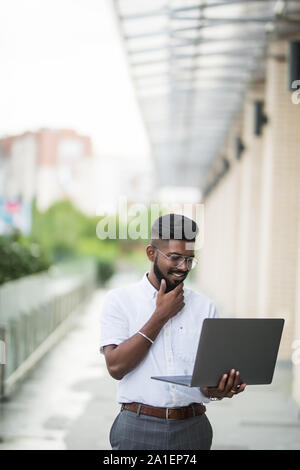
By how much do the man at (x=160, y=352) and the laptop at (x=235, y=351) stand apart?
0.07 meters

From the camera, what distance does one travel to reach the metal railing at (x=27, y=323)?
664 cm

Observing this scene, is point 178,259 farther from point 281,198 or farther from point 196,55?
point 196,55

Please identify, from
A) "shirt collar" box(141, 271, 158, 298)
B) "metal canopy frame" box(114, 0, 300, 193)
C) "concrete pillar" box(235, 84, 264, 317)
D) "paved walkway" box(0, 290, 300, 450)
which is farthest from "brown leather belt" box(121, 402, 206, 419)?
"concrete pillar" box(235, 84, 264, 317)

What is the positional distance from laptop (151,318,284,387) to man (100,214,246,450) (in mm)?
68

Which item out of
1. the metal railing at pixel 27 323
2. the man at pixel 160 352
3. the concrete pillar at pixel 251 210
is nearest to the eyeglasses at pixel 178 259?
the man at pixel 160 352

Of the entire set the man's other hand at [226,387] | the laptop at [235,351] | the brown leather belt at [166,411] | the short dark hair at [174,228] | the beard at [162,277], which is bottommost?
the brown leather belt at [166,411]

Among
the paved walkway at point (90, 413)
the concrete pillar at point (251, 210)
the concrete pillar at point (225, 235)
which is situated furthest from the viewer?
the concrete pillar at point (225, 235)

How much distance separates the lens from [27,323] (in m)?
7.79

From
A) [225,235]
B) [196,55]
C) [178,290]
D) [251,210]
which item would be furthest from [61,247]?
[178,290]

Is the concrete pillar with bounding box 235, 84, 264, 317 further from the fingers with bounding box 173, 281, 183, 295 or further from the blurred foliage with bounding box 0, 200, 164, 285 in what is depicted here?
the fingers with bounding box 173, 281, 183, 295

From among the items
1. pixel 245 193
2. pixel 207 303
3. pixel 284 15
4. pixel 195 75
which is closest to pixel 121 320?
pixel 207 303

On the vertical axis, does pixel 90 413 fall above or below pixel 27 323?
below

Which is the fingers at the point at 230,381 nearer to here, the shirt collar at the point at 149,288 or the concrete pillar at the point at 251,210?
the shirt collar at the point at 149,288

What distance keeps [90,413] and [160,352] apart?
4.06m
